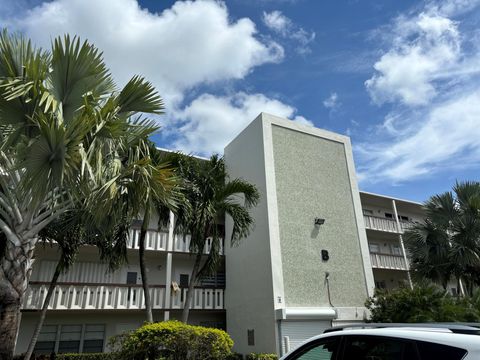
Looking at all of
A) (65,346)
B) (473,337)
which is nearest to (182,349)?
(473,337)

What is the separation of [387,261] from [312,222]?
7.70 m

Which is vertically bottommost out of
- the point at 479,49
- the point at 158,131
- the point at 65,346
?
the point at 65,346

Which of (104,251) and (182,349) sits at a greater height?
(104,251)

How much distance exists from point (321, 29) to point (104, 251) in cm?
951

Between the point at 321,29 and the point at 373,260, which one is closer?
the point at 321,29

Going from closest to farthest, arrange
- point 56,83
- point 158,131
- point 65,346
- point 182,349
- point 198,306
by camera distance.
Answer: point 56,83 < point 158,131 < point 182,349 < point 65,346 < point 198,306

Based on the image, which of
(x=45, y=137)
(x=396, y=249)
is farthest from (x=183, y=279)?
(x=396, y=249)

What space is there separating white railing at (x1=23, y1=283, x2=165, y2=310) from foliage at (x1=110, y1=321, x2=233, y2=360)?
18.6ft

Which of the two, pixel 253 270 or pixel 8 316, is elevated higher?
pixel 253 270

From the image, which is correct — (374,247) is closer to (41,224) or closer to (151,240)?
(151,240)

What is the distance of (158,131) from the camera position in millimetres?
8398

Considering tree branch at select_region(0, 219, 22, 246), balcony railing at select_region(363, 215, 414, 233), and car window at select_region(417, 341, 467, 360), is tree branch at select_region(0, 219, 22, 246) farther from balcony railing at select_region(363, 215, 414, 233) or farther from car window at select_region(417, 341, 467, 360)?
balcony railing at select_region(363, 215, 414, 233)

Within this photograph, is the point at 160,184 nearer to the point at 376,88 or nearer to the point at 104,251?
the point at 104,251

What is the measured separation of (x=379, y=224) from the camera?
897 inches
